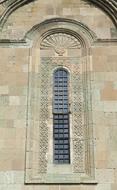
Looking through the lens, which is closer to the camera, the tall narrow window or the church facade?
the church facade

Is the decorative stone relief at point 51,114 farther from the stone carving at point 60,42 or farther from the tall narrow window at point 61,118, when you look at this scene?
the tall narrow window at point 61,118

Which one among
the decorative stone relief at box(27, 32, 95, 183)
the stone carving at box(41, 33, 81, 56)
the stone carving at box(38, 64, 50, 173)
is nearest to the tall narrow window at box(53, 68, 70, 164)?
the decorative stone relief at box(27, 32, 95, 183)

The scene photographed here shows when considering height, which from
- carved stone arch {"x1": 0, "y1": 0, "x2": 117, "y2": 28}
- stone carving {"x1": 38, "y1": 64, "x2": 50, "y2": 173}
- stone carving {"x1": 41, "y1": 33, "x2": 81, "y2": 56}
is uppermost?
carved stone arch {"x1": 0, "y1": 0, "x2": 117, "y2": 28}

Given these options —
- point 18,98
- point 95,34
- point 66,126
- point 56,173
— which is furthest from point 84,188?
point 95,34

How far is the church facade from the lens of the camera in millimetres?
14570

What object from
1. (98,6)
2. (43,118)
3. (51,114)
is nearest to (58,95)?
(51,114)

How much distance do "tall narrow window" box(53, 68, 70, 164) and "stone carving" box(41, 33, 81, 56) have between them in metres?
0.79

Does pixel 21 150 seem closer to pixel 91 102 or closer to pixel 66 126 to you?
pixel 66 126

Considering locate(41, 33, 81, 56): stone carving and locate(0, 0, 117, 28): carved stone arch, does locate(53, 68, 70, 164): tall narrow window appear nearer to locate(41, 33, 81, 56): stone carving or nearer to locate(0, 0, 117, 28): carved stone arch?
locate(41, 33, 81, 56): stone carving

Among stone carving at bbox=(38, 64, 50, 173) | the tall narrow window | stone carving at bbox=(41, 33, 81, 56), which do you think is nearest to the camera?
stone carving at bbox=(38, 64, 50, 173)

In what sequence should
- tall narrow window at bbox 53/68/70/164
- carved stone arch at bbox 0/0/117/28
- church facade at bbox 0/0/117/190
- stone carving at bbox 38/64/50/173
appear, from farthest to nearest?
1. carved stone arch at bbox 0/0/117/28
2. tall narrow window at bbox 53/68/70/164
3. stone carving at bbox 38/64/50/173
4. church facade at bbox 0/0/117/190

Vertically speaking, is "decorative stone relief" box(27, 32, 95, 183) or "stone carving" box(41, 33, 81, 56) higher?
"stone carving" box(41, 33, 81, 56)

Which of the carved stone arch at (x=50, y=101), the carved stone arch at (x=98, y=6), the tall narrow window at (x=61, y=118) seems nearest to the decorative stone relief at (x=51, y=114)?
the carved stone arch at (x=50, y=101)

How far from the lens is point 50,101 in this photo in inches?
620
